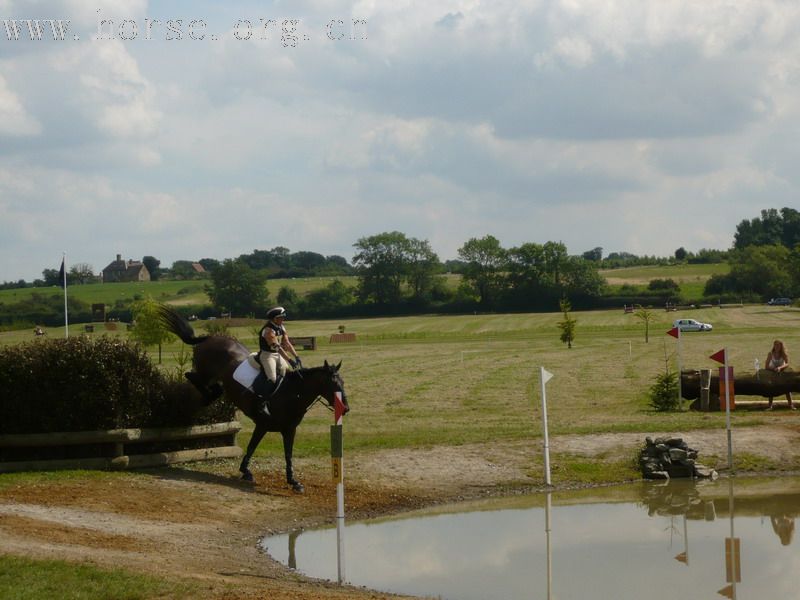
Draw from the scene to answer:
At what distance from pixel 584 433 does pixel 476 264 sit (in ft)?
385

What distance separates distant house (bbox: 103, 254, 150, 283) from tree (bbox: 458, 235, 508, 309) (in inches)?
2852

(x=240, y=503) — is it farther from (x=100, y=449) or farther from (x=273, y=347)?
(x=100, y=449)

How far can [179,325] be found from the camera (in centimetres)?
1914

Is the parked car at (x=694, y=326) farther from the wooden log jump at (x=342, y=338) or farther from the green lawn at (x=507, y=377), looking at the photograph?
the wooden log jump at (x=342, y=338)

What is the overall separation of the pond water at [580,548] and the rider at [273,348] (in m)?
3.05

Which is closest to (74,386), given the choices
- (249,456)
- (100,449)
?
(100,449)

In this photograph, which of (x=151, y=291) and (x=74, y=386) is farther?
(x=151, y=291)

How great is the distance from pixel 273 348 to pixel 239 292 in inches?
4272

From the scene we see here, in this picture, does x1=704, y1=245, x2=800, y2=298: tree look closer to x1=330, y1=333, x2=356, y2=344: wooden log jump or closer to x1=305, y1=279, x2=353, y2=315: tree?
x1=305, y1=279, x2=353, y2=315: tree

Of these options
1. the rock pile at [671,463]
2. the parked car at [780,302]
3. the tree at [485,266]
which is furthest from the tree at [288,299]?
the rock pile at [671,463]

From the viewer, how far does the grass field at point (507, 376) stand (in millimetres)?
23641

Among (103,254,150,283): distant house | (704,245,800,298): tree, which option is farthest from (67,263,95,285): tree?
(704,245,800,298): tree

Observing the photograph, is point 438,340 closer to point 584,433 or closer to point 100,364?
point 584,433

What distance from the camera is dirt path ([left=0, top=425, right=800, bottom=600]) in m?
11.6
